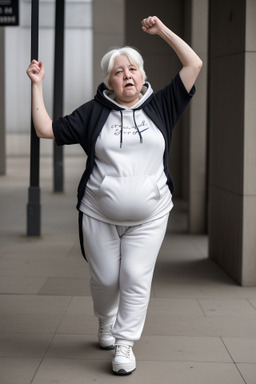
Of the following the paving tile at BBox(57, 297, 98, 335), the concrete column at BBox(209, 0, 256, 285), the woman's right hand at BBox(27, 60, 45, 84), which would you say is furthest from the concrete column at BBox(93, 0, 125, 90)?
the woman's right hand at BBox(27, 60, 45, 84)

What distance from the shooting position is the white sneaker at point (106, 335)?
13.5 ft

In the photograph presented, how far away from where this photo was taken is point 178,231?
28.9 feet

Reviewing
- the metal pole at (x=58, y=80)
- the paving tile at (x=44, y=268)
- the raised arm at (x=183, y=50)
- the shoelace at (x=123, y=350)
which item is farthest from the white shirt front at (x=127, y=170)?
the metal pole at (x=58, y=80)

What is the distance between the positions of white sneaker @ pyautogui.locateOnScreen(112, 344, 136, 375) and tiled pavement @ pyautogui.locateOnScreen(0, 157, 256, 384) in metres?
0.04

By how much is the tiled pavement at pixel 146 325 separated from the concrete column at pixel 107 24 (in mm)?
4833

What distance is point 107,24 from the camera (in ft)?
38.4

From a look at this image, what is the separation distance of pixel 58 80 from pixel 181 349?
28.0ft

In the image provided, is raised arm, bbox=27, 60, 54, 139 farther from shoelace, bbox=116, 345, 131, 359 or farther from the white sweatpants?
shoelace, bbox=116, 345, 131, 359

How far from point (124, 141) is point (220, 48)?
10.3 ft

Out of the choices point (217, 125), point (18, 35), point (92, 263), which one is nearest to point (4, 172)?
point (18, 35)

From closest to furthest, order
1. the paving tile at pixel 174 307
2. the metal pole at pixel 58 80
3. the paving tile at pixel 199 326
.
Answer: the paving tile at pixel 199 326, the paving tile at pixel 174 307, the metal pole at pixel 58 80

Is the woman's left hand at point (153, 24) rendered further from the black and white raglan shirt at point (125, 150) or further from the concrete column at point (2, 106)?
the concrete column at point (2, 106)

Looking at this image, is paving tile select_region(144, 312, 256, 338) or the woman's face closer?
the woman's face

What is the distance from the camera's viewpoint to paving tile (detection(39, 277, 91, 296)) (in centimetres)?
558
